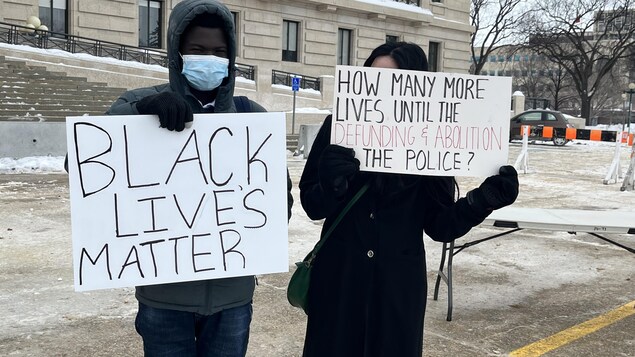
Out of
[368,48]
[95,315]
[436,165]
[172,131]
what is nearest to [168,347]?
[172,131]

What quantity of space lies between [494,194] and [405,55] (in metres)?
0.68

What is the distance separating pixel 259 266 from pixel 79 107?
59.2 feet

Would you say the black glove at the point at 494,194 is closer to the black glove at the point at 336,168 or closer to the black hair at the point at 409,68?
the black hair at the point at 409,68

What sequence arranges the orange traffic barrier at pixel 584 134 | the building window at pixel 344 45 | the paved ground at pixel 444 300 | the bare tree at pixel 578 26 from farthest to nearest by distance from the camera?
the bare tree at pixel 578 26
the building window at pixel 344 45
the orange traffic barrier at pixel 584 134
the paved ground at pixel 444 300

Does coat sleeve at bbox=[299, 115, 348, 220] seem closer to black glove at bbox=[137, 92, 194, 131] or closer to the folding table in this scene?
black glove at bbox=[137, 92, 194, 131]

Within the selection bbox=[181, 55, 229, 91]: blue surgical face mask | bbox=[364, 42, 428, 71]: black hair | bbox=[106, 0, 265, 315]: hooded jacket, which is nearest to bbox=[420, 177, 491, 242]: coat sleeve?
bbox=[364, 42, 428, 71]: black hair

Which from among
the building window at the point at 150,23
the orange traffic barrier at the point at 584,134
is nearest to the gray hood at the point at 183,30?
the orange traffic barrier at the point at 584,134

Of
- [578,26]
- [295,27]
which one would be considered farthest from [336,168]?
[578,26]

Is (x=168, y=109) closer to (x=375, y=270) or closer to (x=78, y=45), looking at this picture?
(x=375, y=270)

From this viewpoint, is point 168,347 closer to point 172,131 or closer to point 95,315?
point 172,131

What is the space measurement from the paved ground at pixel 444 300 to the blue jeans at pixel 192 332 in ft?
5.86

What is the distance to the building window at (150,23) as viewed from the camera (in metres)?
28.7

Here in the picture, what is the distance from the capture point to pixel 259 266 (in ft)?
8.08

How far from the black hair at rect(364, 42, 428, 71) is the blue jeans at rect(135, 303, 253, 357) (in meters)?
1.18
